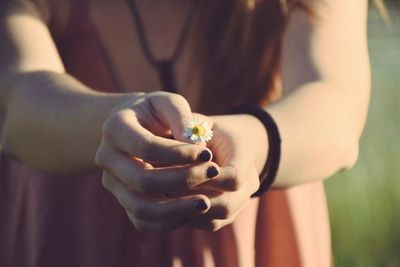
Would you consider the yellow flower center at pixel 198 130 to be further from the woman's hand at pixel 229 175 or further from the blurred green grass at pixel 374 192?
the blurred green grass at pixel 374 192

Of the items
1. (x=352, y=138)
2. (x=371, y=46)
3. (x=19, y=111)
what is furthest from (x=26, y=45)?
(x=371, y=46)

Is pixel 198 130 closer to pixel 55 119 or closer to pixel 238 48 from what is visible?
pixel 55 119

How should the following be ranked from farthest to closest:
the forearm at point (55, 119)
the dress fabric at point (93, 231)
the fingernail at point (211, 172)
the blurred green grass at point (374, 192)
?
the blurred green grass at point (374, 192) → the dress fabric at point (93, 231) → the forearm at point (55, 119) → the fingernail at point (211, 172)

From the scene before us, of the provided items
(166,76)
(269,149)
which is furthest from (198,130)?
(166,76)

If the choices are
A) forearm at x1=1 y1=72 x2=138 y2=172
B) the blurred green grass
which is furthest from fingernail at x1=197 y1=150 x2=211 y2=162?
the blurred green grass

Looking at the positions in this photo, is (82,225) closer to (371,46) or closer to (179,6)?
(179,6)

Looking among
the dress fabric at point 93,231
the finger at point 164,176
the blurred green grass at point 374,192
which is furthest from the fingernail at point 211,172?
the blurred green grass at point 374,192
